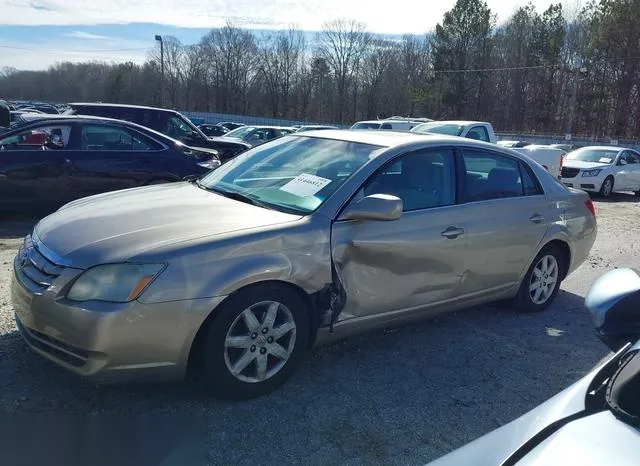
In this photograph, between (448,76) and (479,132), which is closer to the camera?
(479,132)

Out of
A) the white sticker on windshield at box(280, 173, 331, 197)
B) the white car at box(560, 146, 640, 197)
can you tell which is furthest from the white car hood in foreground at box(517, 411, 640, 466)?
the white car at box(560, 146, 640, 197)

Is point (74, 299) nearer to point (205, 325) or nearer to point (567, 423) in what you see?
point (205, 325)

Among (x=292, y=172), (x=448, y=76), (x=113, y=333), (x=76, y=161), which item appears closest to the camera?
(x=113, y=333)

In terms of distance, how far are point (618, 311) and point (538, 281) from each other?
141 inches

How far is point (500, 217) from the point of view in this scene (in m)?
4.58

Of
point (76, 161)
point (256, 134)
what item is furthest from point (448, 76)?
point (76, 161)

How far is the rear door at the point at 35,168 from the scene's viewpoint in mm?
7688

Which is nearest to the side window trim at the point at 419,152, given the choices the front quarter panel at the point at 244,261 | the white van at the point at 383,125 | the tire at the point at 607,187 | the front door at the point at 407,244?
the front door at the point at 407,244

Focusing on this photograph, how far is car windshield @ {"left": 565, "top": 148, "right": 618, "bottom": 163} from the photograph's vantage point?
16.5 m

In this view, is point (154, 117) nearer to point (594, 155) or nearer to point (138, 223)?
point (138, 223)

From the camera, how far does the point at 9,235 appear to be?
7328 millimetres

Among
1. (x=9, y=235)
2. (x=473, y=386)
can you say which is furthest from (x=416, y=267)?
(x=9, y=235)

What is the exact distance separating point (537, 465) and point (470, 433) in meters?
1.99

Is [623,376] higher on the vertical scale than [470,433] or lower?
higher
